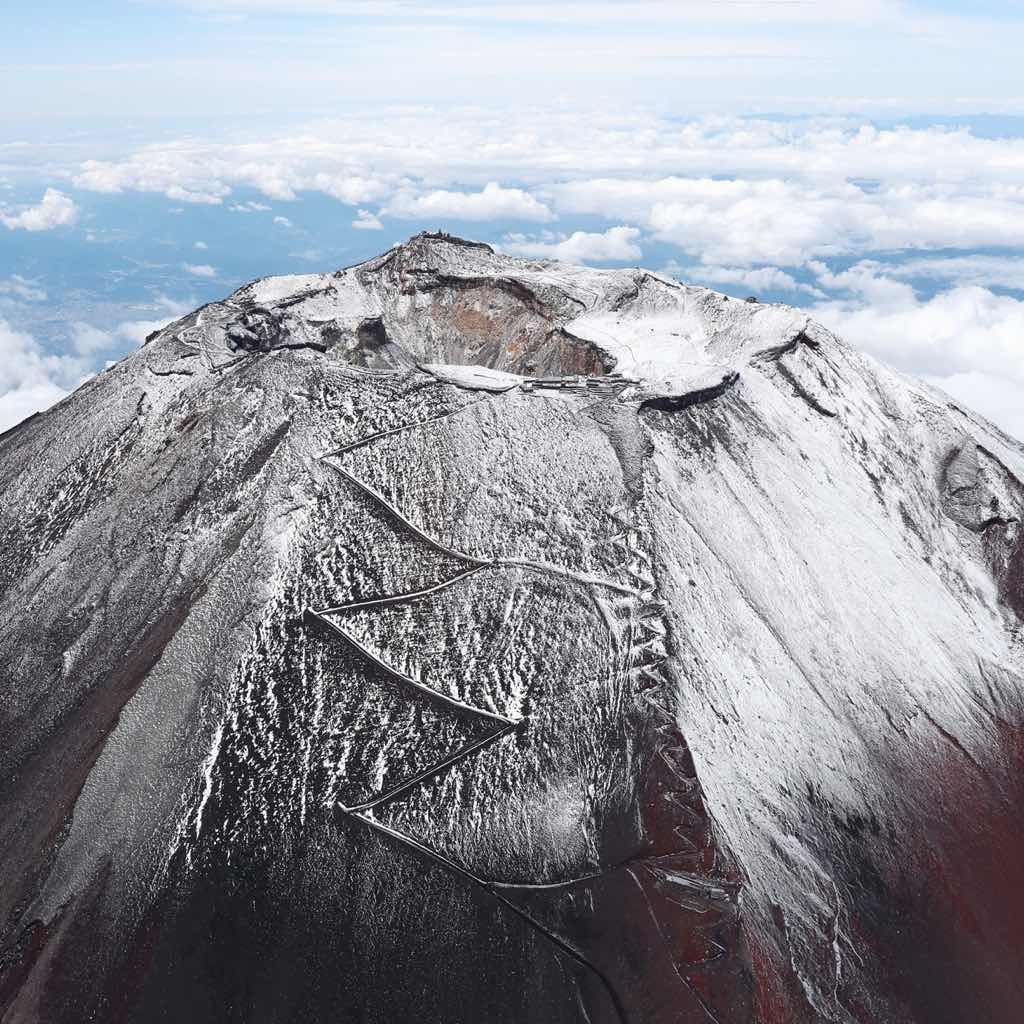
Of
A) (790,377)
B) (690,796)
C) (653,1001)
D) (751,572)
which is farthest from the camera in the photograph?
(790,377)

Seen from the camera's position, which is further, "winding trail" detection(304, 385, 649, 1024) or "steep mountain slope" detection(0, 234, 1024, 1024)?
"winding trail" detection(304, 385, 649, 1024)

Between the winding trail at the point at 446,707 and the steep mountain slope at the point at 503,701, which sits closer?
the steep mountain slope at the point at 503,701

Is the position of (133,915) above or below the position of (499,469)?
below

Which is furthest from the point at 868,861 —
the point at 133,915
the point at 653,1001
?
the point at 133,915

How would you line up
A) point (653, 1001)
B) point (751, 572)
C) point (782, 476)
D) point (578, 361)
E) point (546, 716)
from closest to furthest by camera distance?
point (653, 1001) < point (546, 716) < point (751, 572) < point (782, 476) < point (578, 361)

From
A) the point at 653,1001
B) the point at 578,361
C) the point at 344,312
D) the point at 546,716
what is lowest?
the point at 653,1001

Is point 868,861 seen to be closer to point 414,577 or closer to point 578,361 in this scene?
point 414,577

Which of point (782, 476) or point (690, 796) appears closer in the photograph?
point (690, 796)
